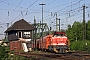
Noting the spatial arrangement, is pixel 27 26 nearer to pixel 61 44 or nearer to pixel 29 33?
pixel 29 33

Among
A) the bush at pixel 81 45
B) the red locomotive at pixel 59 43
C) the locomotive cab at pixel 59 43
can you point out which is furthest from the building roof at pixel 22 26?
the locomotive cab at pixel 59 43

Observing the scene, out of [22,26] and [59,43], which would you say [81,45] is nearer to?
[59,43]

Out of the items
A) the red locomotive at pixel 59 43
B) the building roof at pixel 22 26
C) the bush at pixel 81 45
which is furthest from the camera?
the building roof at pixel 22 26

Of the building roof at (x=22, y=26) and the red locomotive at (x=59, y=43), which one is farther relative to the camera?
the building roof at (x=22, y=26)

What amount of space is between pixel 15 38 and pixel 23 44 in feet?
78.6

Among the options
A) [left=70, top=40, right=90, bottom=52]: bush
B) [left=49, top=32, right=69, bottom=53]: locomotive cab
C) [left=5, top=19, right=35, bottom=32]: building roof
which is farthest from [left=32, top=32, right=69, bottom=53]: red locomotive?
[left=5, top=19, right=35, bottom=32]: building roof

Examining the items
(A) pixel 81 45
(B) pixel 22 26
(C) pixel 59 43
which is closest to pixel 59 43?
(C) pixel 59 43

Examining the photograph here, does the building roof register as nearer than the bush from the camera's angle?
No

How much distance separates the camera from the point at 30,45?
208ft

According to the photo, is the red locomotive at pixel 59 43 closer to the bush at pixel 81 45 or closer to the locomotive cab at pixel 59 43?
the locomotive cab at pixel 59 43

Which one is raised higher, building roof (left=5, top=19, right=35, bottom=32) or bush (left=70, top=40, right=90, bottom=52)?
building roof (left=5, top=19, right=35, bottom=32)

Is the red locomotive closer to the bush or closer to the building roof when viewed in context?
the bush

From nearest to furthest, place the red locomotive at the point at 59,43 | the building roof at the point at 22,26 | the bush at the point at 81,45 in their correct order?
the red locomotive at the point at 59,43
the bush at the point at 81,45
the building roof at the point at 22,26

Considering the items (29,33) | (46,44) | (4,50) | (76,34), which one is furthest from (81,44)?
(76,34)
